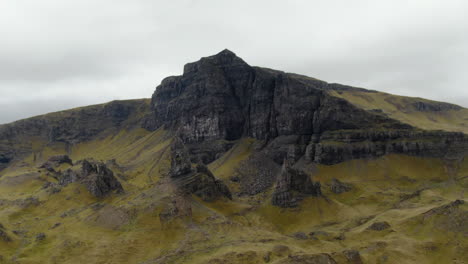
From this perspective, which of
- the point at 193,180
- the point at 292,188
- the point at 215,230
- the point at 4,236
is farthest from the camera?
the point at 292,188

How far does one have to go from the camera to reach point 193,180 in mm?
172125

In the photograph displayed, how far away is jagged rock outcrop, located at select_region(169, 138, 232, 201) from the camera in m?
170

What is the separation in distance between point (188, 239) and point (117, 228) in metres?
30.5

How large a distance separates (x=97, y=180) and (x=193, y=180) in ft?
163

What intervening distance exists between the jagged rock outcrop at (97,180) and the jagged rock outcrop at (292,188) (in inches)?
3225

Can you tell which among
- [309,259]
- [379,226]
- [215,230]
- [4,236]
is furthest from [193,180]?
[379,226]

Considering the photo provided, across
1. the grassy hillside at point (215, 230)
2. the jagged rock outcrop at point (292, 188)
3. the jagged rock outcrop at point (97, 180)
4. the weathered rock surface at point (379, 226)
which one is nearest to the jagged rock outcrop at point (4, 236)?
the grassy hillside at point (215, 230)

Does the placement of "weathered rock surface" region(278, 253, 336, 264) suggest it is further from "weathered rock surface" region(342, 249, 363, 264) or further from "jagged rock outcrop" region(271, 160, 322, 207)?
"jagged rock outcrop" region(271, 160, 322, 207)

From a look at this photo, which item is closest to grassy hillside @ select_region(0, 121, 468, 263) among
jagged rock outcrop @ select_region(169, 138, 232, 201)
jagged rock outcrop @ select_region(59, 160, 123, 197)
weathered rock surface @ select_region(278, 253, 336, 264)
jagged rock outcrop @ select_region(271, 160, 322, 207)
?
weathered rock surface @ select_region(278, 253, 336, 264)

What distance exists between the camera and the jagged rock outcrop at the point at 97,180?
17712 centimetres

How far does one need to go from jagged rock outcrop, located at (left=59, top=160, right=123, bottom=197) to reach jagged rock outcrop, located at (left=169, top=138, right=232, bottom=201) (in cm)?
3227

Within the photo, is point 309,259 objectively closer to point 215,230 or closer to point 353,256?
point 353,256

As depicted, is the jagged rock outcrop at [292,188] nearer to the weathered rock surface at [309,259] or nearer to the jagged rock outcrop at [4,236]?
the weathered rock surface at [309,259]

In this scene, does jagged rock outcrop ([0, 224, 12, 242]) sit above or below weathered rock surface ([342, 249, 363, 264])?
above
